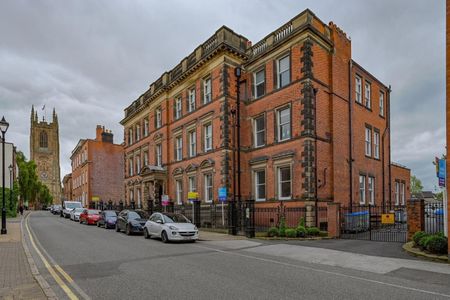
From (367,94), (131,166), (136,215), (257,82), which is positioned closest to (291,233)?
(136,215)

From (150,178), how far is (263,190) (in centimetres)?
1258

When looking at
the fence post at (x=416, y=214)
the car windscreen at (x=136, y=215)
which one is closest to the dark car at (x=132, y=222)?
the car windscreen at (x=136, y=215)

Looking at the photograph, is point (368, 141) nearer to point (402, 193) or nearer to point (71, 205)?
point (402, 193)

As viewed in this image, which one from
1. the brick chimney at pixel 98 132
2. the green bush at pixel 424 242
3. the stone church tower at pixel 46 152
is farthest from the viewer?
the stone church tower at pixel 46 152

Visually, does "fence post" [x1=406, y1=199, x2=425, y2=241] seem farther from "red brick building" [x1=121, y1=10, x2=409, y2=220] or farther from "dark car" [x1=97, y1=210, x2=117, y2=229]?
"dark car" [x1=97, y1=210, x2=117, y2=229]

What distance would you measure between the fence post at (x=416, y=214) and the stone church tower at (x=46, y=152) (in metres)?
120

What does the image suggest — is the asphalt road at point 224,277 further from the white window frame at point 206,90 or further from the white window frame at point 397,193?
the white window frame at point 397,193

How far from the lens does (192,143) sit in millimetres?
30281

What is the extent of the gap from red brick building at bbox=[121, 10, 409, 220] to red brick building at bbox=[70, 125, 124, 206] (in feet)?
83.9

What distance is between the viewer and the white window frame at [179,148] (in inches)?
1264

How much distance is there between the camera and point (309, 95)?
70.1ft

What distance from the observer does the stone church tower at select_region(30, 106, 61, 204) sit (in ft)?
380

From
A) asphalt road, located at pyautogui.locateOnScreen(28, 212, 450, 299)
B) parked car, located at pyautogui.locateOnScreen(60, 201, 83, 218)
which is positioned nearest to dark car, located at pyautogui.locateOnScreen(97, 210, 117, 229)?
asphalt road, located at pyautogui.locateOnScreen(28, 212, 450, 299)

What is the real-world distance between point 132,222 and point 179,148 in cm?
1270
